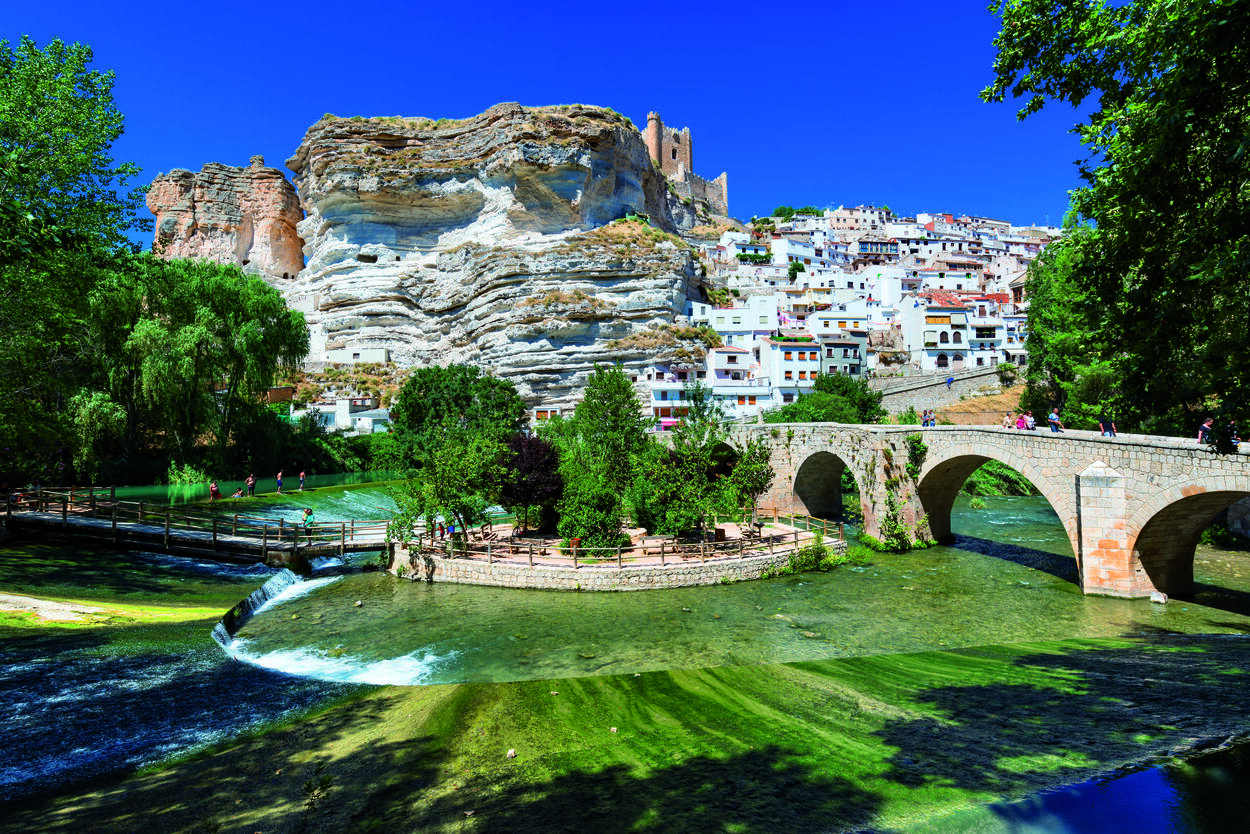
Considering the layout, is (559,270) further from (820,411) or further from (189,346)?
(189,346)

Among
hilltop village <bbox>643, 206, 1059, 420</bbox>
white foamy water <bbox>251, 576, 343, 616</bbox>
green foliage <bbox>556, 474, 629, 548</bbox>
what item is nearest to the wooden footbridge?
white foamy water <bbox>251, 576, 343, 616</bbox>

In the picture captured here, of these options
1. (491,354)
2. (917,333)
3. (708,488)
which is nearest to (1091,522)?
(708,488)

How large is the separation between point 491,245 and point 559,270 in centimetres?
1446

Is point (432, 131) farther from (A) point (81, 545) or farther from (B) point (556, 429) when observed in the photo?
(A) point (81, 545)

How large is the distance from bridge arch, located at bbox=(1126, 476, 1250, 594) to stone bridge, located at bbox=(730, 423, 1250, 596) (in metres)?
0.03

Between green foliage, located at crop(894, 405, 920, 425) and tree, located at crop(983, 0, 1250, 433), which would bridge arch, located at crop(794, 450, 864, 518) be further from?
tree, located at crop(983, 0, 1250, 433)

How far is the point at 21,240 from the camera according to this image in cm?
1096

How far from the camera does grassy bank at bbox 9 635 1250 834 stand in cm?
649

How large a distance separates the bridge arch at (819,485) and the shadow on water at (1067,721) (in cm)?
2067

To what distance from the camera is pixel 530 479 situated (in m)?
24.7

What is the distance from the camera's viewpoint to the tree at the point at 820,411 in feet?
133

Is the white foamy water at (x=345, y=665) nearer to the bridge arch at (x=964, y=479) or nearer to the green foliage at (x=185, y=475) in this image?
the bridge arch at (x=964, y=479)

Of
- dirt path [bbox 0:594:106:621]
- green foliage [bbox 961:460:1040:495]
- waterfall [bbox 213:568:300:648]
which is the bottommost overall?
waterfall [bbox 213:568:300:648]

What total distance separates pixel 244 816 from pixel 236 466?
36.0 metres
